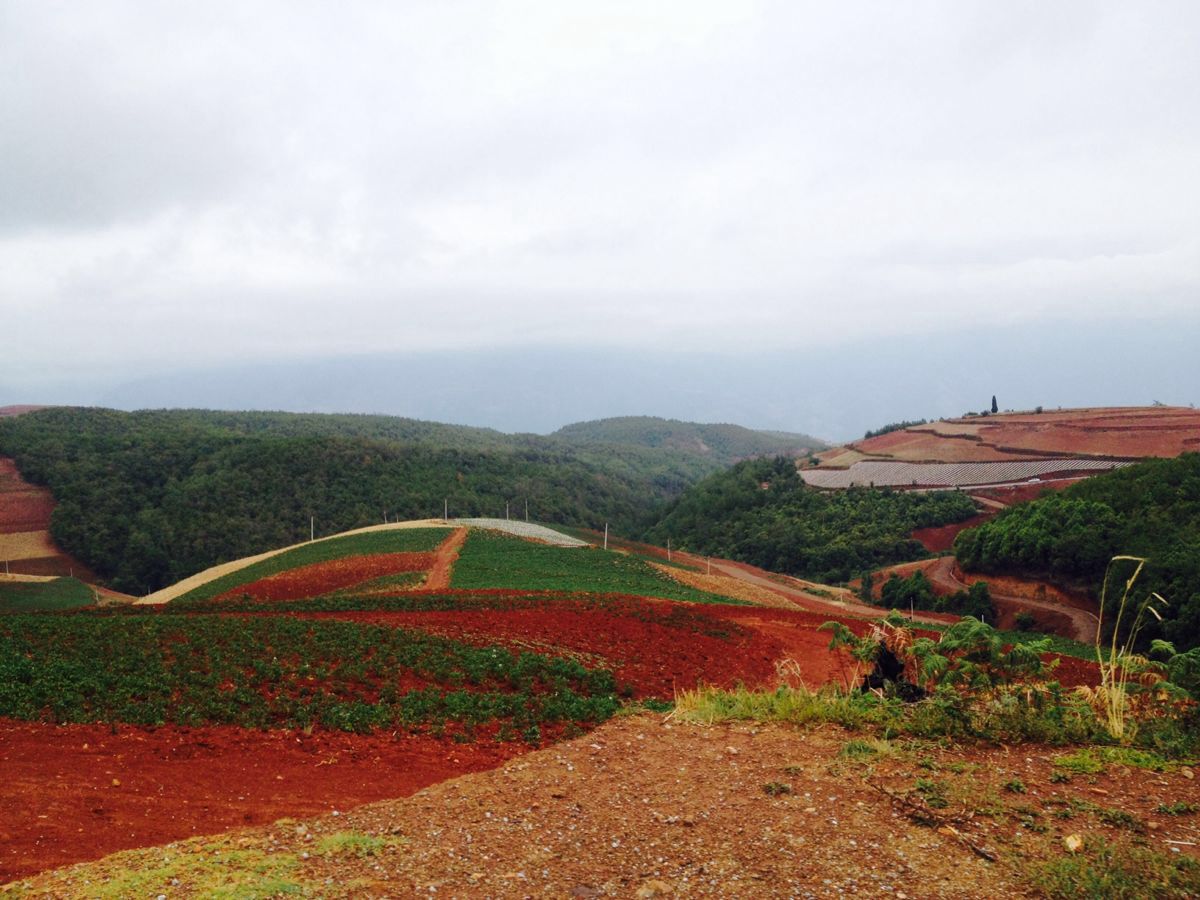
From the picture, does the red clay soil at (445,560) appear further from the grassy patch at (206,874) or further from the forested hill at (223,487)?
the forested hill at (223,487)

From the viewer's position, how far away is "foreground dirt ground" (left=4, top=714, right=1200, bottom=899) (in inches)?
212

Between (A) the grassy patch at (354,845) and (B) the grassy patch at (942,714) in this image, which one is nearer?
(A) the grassy patch at (354,845)

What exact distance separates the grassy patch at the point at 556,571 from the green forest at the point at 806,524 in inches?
957

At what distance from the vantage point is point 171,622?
1642 centimetres

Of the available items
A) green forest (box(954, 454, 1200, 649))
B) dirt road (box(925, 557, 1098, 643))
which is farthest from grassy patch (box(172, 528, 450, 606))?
green forest (box(954, 454, 1200, 649))

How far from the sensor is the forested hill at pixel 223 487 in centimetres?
6278

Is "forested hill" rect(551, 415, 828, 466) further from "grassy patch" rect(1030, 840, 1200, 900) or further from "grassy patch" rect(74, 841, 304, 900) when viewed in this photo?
"grassy patch" rect(74, 841, 304, 900)

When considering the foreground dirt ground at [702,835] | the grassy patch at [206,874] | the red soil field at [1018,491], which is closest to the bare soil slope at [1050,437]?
the red soil field at [1018,491]

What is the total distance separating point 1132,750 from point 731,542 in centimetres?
6018

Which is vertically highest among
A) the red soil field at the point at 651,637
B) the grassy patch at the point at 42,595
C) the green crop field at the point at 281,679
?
the green crop field at the point at 281,679

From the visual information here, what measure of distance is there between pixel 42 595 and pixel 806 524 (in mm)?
52879

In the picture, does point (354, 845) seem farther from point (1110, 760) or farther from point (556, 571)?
point (556, 571)

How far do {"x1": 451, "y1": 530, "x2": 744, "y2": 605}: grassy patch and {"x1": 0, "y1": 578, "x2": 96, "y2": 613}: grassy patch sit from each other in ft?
62.4

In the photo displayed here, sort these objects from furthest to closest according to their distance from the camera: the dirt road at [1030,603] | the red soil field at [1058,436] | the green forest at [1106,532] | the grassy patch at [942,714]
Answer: the red soil field at [1058,436] < the dirt road at [1030,603] < the green forest at [1106,532] < the grassy patch at [942,714]
